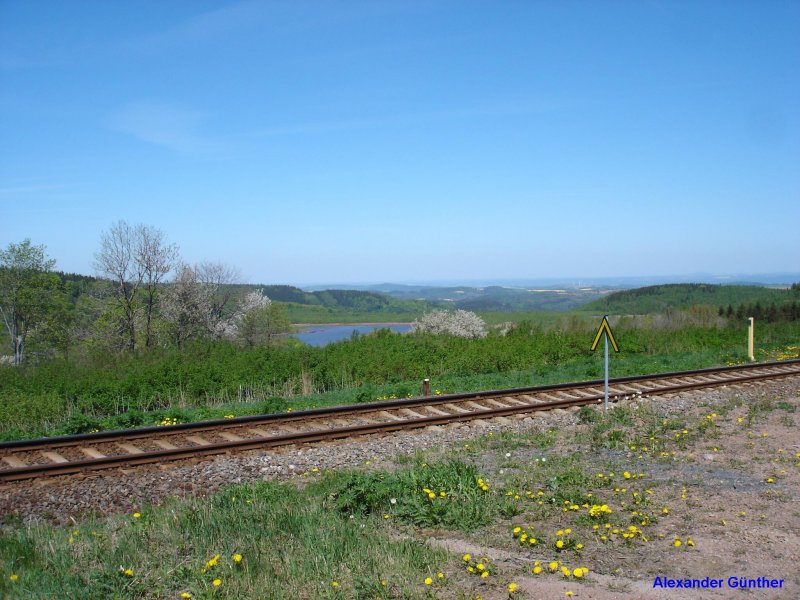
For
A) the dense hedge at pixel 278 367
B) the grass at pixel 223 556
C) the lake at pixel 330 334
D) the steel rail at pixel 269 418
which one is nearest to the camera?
the grass at pixel 223 556

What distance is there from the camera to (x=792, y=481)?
8.05 meters

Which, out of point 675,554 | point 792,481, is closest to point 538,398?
point 792,481

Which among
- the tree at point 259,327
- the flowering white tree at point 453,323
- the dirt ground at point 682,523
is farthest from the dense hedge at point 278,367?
the tree at point 259,327

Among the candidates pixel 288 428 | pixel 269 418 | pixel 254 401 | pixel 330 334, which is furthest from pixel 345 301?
pixel 288 428

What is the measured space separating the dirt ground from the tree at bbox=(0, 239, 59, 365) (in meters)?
34.9

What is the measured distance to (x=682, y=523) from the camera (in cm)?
680

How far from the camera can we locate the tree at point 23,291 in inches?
1422

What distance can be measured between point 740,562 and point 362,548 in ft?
11.4

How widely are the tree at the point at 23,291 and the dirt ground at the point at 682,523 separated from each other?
34.9m

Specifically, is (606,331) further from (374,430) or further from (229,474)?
(229,474)

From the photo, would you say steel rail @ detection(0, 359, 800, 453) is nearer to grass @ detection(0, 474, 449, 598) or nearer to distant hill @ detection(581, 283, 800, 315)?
grass @ detection(0, 474, 449, 598)

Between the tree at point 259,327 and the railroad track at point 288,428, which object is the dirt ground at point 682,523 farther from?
the tree at point 259,327

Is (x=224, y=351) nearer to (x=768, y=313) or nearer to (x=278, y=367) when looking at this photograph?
(x=278, y=367)

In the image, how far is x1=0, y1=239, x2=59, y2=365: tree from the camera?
36125 mm
